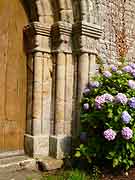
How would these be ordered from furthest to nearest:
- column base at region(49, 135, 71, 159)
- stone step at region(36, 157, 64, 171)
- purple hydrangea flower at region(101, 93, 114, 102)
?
column base at region(49, 135, 71, 159) < stone step at region(36, 157, 64, 171) < purple hydrangea flower at region(101, 93, 114, 102)

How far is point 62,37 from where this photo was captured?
4.20 meters

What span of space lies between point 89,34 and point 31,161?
1.91 metres

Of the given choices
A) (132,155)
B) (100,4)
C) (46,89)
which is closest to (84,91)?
(46,89)

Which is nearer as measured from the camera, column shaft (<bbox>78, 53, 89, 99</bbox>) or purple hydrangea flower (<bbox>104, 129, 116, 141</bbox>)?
purple hydrangea flower (<bbox>104, 129, 116, 141</bbox>)

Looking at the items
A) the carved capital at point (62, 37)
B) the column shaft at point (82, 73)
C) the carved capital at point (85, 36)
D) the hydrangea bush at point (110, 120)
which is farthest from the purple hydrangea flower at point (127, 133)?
the carved capital at point (62, 37)

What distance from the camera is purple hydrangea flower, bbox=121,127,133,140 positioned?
11.4 ft

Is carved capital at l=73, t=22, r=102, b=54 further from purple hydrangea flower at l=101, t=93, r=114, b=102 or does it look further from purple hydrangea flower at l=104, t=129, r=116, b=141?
purple hydrangea flower at l=104, t=129, r=116, b=141

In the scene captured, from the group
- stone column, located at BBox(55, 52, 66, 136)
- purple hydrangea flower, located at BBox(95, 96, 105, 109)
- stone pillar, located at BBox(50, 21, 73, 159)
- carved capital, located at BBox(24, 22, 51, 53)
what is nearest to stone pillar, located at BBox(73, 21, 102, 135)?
stone pillar, located at BBox(50, 21, 73, 159)

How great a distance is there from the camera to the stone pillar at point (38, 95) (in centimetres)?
418

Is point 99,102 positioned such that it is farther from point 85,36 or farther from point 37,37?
point 37,37

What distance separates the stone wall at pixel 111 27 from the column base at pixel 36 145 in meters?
1.63

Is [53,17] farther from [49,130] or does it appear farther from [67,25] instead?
[49,130]

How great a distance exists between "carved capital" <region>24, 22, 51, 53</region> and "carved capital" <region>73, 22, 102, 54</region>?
39cm

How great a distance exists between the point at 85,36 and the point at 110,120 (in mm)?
1284
